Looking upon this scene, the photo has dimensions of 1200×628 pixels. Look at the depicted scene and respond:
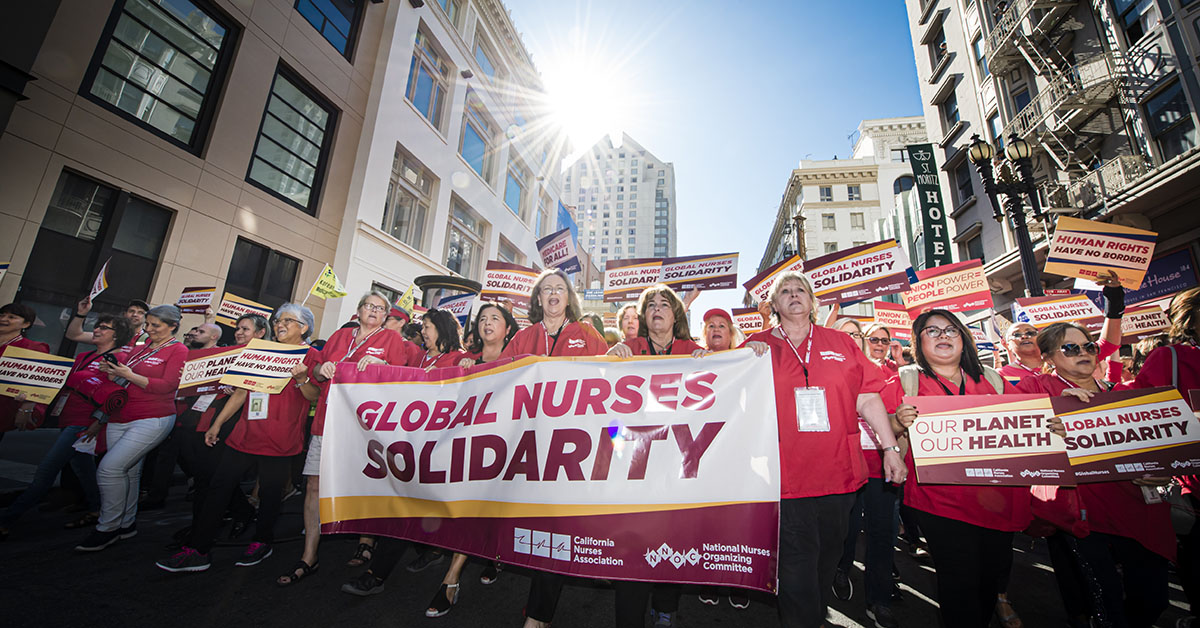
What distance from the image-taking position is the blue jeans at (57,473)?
4375mm

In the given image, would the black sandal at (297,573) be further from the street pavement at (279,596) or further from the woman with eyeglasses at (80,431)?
the woman with eyeglasses at (80,431)

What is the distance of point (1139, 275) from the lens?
Answer: 495cm

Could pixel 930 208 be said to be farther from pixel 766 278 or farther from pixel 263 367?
pixel 263 367

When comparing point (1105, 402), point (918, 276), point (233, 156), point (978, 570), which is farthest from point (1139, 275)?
point (233, 156)

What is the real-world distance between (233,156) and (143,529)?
34.3 feet

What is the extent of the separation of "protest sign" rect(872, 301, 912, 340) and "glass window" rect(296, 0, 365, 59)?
18.0 m

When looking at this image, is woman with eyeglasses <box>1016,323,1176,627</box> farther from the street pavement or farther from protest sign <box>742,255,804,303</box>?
protest sign <box>742,255,804,303</box>

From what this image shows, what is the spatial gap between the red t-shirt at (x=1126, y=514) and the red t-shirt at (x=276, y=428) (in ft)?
19.4

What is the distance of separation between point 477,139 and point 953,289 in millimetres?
21749

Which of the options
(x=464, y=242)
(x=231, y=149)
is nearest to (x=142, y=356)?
(x=231, y=149)

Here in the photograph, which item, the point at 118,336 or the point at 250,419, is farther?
the point at 118,336

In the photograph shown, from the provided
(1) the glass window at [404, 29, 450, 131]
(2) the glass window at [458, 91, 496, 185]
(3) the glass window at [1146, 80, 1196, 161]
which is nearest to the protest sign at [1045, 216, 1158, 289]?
(3) the glass window at [1146, 80, 1196, 161]

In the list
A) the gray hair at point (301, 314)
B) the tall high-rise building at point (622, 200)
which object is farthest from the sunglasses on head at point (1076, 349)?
the tall high-rise building at point (622, 200)

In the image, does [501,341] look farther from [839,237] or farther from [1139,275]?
[839,237]
